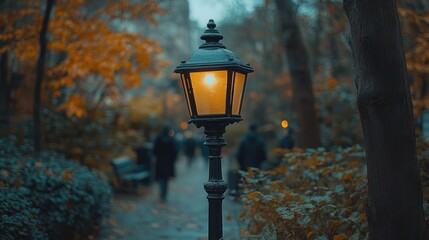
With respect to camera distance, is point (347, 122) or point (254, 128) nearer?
point (254, 128)

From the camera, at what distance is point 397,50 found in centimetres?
383

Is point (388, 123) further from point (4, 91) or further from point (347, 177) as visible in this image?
point (4, 91)

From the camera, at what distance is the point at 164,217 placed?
10492 mm

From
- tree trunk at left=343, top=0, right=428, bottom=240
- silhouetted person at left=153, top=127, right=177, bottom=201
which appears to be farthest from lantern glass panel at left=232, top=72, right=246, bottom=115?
silhouetted person at left=153, top=127, right=177, bottom=201

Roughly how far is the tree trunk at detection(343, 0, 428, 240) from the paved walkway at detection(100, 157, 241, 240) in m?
2.24

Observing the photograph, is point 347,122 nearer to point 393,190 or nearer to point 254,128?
point 254,128

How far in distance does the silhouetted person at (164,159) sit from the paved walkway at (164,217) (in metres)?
0.42

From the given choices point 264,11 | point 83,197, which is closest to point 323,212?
point 83,197

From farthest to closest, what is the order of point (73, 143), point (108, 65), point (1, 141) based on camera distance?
1. point (73, 143)
2. point (108, 65)
3. point (1, 141)

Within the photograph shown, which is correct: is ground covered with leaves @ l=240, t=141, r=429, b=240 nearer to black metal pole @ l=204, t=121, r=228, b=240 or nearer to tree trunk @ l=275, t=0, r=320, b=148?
black metal pole @ l=204, t=121, r=228, b=240

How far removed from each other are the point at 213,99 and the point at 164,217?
6575 mm

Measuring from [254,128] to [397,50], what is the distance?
8.02 meters

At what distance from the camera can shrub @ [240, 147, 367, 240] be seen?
4746 millimetres

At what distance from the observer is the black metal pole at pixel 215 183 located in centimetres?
433
